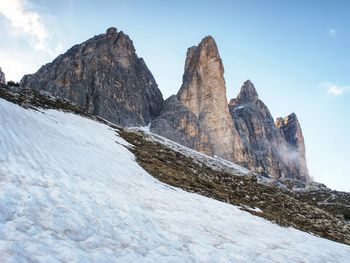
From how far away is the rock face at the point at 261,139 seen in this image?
162m

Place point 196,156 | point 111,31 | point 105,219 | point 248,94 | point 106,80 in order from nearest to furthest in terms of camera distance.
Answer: point 105,219 < point 196,156 < point 106,80 < point 111,31 < point 248,94

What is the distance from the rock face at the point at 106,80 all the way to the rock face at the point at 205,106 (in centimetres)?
1004

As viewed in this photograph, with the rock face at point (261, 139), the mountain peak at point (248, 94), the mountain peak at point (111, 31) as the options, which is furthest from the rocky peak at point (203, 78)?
the mountain peak at point (248, 94)

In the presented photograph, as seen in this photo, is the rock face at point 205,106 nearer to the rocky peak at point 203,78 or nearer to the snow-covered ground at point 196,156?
the rocky peak at point 203,78

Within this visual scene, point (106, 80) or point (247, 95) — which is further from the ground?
point (247, 95)

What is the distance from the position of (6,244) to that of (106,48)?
110m

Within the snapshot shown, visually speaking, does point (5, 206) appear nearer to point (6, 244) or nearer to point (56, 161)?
point (6, 244)

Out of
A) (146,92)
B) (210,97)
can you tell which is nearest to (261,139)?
(210,97)

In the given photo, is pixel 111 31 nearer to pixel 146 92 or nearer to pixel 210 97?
pixel 146 92

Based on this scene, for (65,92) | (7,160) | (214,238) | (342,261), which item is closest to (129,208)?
(214,238)

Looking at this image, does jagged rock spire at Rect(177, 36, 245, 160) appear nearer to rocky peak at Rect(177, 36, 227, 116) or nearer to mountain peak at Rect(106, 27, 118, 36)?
rocky peak at Rect(177, 36, 227, 116)

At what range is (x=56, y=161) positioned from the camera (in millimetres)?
14992

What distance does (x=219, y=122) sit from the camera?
130m

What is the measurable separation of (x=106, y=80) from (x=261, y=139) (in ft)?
321
